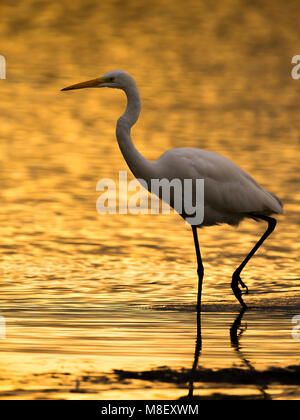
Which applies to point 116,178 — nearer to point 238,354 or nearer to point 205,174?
point 205,174

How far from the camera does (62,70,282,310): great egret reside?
11445mm

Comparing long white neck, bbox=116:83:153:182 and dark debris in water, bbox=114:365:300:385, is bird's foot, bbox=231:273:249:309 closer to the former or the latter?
long white neck, bbox=116:83:153:182

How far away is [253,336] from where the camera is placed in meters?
9.00

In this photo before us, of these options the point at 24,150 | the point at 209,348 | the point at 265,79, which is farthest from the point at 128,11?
the point at 209,348

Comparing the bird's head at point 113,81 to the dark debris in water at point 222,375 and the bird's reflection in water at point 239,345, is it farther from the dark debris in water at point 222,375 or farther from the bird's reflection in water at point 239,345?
the dark debris in water at point 222,375

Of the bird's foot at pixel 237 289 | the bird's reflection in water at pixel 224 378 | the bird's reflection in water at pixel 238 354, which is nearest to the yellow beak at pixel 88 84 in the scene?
the bird's foot at pixel 237 289

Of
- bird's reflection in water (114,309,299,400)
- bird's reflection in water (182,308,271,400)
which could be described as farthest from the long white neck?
bird's reflection in water (114,309,299,400)

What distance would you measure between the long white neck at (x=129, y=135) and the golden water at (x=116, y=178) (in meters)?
1.27

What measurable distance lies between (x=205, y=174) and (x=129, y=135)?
3.17 feet

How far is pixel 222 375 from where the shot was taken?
7203 millimetres

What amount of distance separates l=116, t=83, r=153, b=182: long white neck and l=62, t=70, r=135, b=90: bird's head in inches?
2.1

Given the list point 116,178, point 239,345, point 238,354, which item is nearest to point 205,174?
point 239,345
